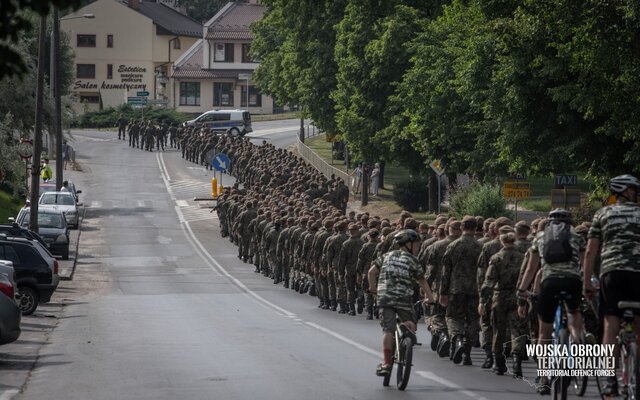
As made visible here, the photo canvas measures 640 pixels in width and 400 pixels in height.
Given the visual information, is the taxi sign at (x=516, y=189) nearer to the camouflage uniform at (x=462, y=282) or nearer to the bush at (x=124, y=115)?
the camouflage uniform at (x=462, y=282)

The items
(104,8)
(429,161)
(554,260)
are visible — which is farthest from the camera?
(104,8)

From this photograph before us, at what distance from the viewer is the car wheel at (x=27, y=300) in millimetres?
26453

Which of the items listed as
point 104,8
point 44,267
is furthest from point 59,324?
point 104,8

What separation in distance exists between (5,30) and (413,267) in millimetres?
7663

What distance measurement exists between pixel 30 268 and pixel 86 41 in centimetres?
9037

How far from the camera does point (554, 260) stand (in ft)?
40.0

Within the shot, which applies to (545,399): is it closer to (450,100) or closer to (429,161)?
(450,100)

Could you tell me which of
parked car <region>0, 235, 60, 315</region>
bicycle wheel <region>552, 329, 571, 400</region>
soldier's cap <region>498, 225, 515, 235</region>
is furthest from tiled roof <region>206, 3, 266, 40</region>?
bicycle wheel <region>552, 329, 571, 400</region>

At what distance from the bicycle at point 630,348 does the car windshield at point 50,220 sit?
30.7 meters

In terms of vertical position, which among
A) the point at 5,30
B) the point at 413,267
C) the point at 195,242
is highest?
the point at 5,30

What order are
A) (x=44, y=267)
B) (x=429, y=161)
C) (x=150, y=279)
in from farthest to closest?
(x=429, y=161) < (x=150, y=279) < (x=44, y=267)

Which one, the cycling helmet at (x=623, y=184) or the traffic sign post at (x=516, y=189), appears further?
the traffic sign post at (x=516, y=189)

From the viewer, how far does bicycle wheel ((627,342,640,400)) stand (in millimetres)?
11117

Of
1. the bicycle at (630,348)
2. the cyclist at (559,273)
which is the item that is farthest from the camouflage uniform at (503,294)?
the bicycle at (630,348)
